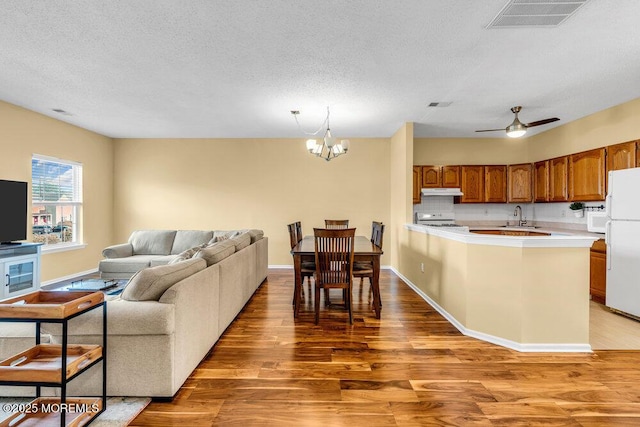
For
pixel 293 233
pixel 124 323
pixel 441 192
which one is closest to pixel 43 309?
pixel 124 323

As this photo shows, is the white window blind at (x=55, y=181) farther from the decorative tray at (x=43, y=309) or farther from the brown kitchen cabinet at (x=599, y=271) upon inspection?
the brown kitchen cabinet at (x=599, y=271)

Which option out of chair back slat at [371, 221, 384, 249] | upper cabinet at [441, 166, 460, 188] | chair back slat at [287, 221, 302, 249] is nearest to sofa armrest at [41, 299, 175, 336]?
chair back slat at [287, 221, 302, 249]

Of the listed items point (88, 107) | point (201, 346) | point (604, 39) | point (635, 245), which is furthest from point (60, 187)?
point (635, 245)

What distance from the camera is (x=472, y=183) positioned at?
5.85m

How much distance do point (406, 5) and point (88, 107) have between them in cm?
447

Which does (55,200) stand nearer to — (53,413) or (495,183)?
(53,413)

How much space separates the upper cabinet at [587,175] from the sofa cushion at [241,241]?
4.86m

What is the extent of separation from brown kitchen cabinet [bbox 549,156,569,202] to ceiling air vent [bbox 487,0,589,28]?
3.38 m

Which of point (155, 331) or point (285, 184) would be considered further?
point (285, 184)

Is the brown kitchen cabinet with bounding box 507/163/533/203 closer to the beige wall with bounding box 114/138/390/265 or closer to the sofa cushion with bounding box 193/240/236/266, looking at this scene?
the beige wall with bounding box 114/138/390/265

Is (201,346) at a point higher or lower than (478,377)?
higher

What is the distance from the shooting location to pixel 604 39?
261 centimetres

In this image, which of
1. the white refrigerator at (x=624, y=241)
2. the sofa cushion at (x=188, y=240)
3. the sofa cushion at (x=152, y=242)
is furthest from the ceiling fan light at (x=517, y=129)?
the sofa cushion at (x=152, y=242)

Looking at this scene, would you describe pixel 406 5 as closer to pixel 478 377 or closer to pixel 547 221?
pixel 478 377
